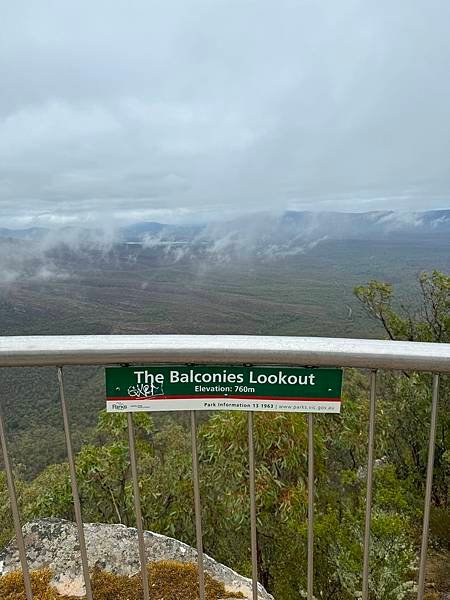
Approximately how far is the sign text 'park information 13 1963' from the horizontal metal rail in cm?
5

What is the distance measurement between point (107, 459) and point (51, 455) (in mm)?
17073

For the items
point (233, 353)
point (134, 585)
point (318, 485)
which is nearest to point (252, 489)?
point (233, 353)

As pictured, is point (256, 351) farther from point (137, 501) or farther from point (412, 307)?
point (412, 307)

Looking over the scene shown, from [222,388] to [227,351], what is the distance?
0.14 metres

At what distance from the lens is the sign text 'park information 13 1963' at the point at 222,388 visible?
4.75ft

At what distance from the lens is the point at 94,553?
7.53 ft

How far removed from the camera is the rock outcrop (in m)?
2.17

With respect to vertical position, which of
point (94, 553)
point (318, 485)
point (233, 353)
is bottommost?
point (318, 485)

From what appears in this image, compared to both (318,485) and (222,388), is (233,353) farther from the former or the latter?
(318,485)

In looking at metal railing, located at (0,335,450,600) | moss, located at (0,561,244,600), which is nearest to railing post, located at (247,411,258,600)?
metal railing, located at (0,335,450,600)

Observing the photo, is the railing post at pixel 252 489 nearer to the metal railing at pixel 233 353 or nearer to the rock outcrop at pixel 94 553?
the metal railing at pixel 233 353

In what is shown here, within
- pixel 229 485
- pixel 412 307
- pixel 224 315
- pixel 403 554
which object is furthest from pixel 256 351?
pixel 224 315

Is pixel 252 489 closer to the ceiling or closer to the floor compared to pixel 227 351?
closer to the floor

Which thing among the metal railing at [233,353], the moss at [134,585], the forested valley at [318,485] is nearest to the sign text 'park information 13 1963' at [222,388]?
the metal railing at [233,353]
